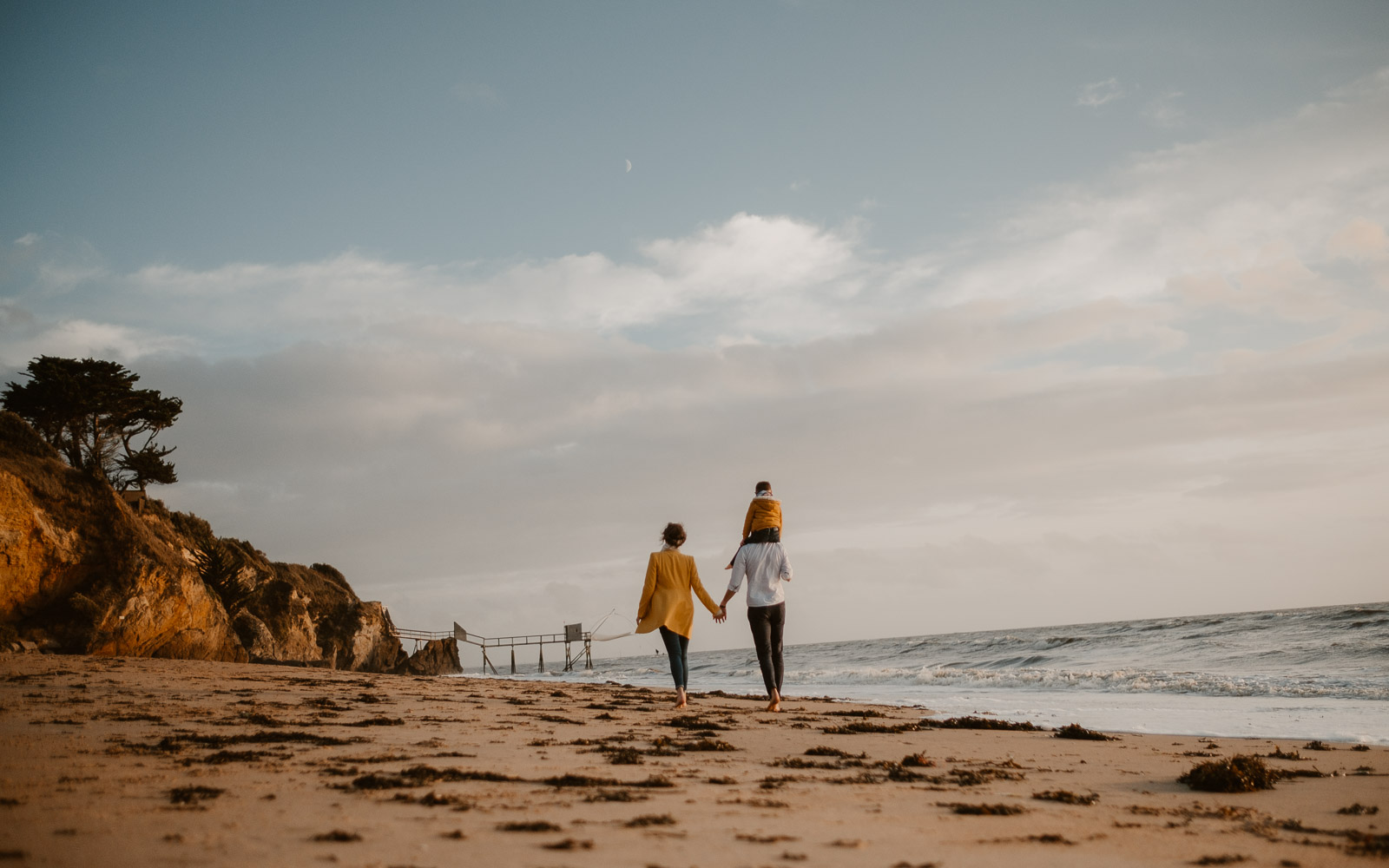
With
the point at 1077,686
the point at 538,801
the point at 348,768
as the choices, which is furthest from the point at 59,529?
the point at 1077,686

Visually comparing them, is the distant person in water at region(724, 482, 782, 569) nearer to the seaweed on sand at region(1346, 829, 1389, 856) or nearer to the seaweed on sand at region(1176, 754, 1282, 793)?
the seaweed on sand at region(1176, 754, 1282, 793)

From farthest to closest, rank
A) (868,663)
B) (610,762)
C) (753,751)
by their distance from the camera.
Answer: (868,663) < (753,751) < (610,762)

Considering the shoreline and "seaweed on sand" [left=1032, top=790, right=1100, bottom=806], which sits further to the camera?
the shoreline

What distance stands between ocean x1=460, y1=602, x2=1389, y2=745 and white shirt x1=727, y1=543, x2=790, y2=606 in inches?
121

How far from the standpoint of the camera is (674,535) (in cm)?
849

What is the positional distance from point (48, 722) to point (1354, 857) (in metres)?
7.07

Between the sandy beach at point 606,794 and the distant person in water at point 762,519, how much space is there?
236 centimetres

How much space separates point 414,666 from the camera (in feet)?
139

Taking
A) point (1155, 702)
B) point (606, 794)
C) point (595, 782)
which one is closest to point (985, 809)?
point (606, 794)

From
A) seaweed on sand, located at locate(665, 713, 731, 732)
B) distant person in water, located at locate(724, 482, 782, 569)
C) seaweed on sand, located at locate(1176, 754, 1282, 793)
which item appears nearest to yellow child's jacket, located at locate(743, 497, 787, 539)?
distant person in water, located at locate(724, 482, 782, 569)

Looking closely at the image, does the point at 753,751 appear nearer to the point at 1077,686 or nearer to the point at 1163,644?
the point at 1077,686

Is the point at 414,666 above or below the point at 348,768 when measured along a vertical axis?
below

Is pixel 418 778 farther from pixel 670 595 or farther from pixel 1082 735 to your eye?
pixel 1082 735

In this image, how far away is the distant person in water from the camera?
28.4ft
